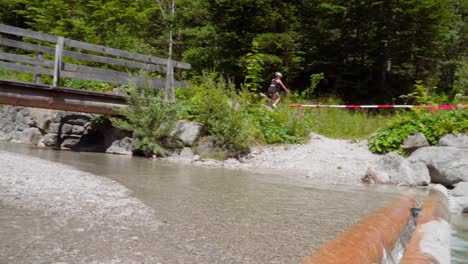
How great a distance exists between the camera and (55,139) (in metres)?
13.8

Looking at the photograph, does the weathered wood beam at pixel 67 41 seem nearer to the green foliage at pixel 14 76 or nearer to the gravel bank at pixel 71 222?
the gravel bank at pixel 71 222

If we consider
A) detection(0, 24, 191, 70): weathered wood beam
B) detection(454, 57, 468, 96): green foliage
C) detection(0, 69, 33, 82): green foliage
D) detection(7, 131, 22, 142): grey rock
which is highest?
detection(454, 57, 468, 96): green foliage

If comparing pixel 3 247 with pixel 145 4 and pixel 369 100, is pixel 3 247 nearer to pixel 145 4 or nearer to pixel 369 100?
pixel 369 100

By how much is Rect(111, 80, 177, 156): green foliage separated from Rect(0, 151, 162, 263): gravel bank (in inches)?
216

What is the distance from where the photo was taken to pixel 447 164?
26.8 feet

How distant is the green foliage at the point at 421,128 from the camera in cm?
991

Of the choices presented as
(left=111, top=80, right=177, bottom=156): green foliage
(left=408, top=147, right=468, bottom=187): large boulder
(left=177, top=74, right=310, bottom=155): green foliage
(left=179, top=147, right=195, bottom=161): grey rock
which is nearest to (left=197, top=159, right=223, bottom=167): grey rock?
(left=179, top=147, right=195, bottom=161): grey rock

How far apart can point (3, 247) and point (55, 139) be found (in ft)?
40.2

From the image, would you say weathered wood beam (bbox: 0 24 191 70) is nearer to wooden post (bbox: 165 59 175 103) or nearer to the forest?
wooden post (bbox: 165 59 175 103)

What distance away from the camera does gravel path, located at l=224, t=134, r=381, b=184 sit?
8.92 m

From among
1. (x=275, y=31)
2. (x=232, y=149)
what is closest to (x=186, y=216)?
(x=232, y=149)

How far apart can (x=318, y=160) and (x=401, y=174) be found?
2.16 meters

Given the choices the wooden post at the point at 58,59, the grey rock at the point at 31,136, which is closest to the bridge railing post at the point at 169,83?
the wooden post at the point at 58,59

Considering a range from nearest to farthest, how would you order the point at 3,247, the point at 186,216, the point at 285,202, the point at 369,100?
the point at 3,247 < the point at 186,216 < the point at 285,202 < the point at 369,100
